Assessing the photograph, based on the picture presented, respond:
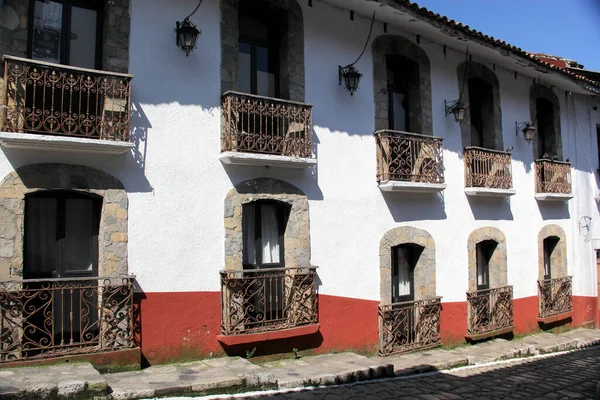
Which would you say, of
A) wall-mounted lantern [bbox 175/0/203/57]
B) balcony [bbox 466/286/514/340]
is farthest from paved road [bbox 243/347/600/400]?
wall-mounted lantern [bbox 175/0/203/57]

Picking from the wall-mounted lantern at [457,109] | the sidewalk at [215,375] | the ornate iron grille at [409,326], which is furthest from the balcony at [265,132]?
the wall-mounted lantern at [457,109]

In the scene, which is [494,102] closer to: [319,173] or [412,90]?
[412,90]

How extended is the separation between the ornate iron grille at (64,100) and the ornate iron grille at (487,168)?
725 centimetres

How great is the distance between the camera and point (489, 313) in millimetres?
11562

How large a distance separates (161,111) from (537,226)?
983cm

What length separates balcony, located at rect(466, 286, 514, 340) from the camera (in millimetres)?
11086

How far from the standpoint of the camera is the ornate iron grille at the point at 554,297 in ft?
42.7

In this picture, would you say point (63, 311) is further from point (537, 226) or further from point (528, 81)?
point (528, 81)

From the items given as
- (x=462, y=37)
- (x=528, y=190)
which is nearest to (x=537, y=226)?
(x=528, y=190)

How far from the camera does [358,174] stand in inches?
377

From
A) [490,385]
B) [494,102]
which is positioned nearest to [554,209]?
[494,102]

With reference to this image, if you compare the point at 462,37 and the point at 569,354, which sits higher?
the point at 462,37

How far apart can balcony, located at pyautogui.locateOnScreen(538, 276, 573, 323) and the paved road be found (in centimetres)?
293

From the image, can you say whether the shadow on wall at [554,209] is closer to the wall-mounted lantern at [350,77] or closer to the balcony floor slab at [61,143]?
the wall-mounted lantern at [350,77]
